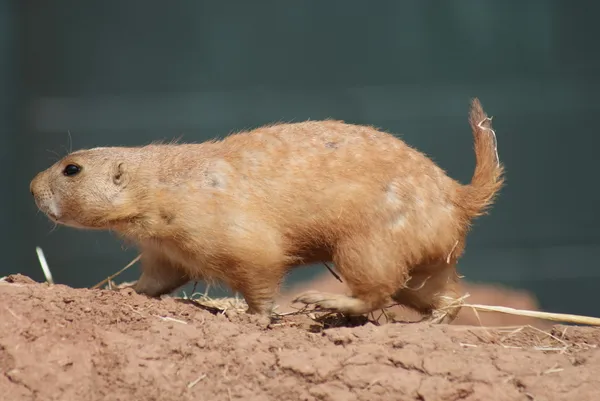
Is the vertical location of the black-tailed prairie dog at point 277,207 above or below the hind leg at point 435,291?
above

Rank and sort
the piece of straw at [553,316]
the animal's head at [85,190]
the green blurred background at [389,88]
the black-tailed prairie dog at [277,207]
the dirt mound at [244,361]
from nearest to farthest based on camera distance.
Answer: the dirt mound at [244,361], the piece of straw at [553,316], the black-tailed prairie dog at [277,207], the animal's head at [85,190], the green blurred background at [389,88]

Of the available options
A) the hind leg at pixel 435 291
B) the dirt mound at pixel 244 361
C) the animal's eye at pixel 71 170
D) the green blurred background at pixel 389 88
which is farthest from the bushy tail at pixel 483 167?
the green blurred background at pixel 389 88

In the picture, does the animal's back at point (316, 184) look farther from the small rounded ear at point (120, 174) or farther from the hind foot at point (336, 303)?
the hind foot at point (336, 303)

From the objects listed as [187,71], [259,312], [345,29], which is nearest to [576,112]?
[345,29]

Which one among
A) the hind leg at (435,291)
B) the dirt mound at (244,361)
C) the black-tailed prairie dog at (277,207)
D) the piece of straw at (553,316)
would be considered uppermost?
the black-tailed prairie dog at (277,207)

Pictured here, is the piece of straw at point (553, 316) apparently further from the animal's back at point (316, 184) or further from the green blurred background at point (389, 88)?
the green blurred background at point (389, 88)

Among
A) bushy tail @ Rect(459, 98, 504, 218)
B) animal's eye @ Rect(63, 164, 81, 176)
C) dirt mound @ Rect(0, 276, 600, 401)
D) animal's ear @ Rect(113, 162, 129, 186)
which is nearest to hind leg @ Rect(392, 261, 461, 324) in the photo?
bushy tail @ Rect(459, 98, 504, 218)

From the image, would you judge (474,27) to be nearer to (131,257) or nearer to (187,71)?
(187,71)

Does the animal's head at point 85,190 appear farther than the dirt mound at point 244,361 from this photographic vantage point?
Yes

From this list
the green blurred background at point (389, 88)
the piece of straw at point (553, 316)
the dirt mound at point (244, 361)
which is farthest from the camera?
the green blurred background at point (389, 88)
